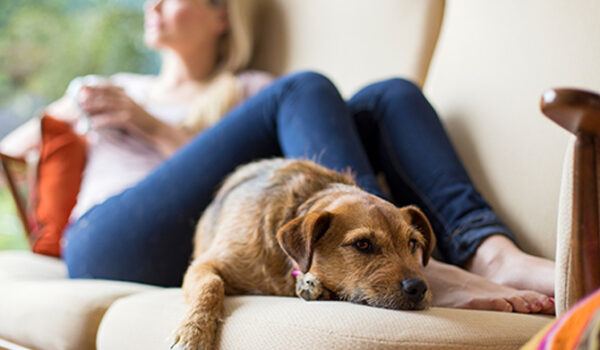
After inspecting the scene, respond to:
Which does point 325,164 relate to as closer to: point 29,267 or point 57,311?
point 57,311

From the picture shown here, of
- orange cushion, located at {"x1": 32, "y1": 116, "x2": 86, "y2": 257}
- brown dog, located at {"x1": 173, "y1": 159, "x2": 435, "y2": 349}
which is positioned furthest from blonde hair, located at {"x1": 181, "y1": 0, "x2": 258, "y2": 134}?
brown dog, located at {"x1": 173, "y1": 159, "x2": 435, "y2": 349}

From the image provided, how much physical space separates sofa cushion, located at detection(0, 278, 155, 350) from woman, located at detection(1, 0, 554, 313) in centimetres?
15

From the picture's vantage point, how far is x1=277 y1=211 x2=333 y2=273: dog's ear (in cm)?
109

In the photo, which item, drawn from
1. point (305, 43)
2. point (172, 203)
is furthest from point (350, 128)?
point (305, 43)

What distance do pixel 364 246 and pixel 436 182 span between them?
0.48 m

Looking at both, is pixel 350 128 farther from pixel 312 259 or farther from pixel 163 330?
pixel 163 330

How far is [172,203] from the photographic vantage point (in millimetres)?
1608

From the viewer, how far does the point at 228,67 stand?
2.75 metres

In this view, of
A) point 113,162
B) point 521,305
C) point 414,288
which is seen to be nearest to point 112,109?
point 113,162

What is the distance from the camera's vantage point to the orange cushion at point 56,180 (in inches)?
88.0

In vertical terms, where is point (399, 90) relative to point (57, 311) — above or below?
above

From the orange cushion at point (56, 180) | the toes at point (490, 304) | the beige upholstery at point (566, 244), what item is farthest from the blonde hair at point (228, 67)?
the beige upholstery at point (566, 244)

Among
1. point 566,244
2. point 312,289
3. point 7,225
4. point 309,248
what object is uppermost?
point 566,244

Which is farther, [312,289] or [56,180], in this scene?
[56,180]
